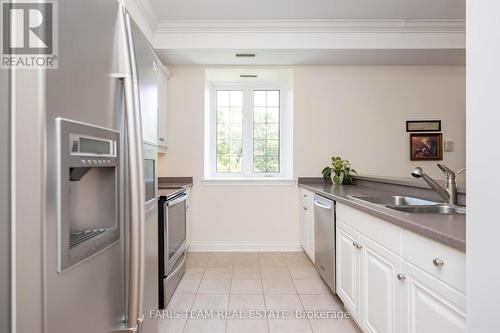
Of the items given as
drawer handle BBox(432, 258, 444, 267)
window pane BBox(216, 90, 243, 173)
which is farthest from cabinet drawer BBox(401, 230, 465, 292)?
window pane BBox(216, 90, 243, 173)

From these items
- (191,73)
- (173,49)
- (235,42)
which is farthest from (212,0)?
(191,73)

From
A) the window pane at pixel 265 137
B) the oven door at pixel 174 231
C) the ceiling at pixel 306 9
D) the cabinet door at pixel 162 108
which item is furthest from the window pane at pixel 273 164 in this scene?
the ceiling at pixel 306 9

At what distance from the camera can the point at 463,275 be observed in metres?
0.93

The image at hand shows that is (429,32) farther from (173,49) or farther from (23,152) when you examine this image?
(23,152)

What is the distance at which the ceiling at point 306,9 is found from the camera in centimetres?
282

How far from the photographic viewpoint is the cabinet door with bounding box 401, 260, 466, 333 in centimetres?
97

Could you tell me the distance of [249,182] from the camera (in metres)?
3.77

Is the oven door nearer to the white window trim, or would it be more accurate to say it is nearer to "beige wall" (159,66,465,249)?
"beige wall" (159,66,465,249)

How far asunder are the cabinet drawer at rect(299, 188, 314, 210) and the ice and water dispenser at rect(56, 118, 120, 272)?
2425 mm

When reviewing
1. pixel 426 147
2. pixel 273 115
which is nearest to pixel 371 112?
pixel 426 147

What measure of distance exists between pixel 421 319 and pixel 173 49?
3.23m

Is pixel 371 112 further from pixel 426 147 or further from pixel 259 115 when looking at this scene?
pixel 259 115

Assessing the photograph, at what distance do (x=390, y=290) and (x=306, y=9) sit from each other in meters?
2.69

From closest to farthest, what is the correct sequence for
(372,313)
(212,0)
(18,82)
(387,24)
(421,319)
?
1. (18,82)
2. (421,319)
3. (372,313)
4. (212,0)
5. (387,24)
